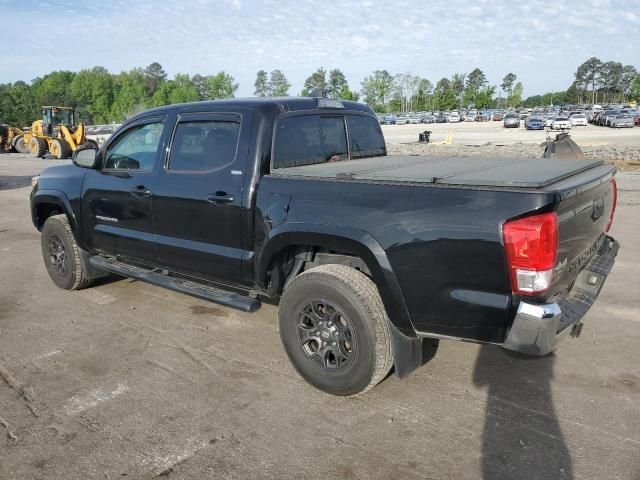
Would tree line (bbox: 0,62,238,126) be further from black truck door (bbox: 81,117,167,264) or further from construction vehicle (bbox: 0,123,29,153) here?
black truck door (bbox: 81,117,167,264)

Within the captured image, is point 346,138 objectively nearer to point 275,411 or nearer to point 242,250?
point 242,250

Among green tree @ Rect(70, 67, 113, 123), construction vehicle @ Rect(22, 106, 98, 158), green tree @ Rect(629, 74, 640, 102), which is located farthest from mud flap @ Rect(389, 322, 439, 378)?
green tree @ Rect(629, 74, 640, 102)

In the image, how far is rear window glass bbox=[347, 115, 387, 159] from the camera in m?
4.79

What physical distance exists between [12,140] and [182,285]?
99.4ft

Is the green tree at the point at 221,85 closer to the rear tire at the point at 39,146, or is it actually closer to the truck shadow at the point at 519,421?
the rear tire at the point at 39,146

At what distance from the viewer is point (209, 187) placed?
13.1 ft

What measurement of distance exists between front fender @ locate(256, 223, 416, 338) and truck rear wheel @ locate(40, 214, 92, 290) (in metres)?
3.01

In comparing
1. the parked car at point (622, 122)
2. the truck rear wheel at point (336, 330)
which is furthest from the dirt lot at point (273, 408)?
the parked car at point (622, 122)

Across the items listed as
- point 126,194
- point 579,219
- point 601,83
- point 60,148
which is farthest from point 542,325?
point 601,83

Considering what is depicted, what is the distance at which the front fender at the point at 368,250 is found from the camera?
3109mm

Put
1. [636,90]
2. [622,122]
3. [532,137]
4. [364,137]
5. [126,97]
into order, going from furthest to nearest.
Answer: [636,90]
[126,97]
[622,122]
[532,137]
[364,137]

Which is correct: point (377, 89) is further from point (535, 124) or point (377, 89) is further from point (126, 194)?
point (126, 194)

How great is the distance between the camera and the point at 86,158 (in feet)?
17.0

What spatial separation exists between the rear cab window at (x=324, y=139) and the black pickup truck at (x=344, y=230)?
2cm
